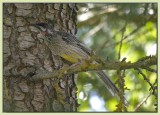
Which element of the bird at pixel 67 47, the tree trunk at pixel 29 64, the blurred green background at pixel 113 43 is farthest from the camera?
the blurred green background at pixel 113 43

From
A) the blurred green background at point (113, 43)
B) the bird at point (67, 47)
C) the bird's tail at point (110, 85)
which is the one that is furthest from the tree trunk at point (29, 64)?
the blurred green background at point (113, 43)

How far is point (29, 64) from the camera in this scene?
3.43 m

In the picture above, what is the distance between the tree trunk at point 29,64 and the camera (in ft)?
11.0

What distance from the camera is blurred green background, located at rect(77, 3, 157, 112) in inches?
198

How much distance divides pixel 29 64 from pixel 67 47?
0.73 metres

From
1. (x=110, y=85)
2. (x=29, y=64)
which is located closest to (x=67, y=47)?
(x=110, y=85)

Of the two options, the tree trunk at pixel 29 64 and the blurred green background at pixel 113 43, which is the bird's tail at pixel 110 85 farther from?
the blurred green background at pixel 113 43

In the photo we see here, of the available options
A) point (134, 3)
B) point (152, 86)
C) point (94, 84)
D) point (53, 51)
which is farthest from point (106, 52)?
point (152, 86)

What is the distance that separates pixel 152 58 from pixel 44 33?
4.87 ft

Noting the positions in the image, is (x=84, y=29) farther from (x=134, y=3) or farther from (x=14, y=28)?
(x=14, y=28)

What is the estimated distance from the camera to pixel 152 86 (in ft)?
9.98

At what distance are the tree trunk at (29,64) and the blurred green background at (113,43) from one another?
1122 mm

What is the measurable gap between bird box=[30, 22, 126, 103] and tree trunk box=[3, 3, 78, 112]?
79 mm

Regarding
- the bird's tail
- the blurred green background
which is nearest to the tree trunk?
the bird's tail
